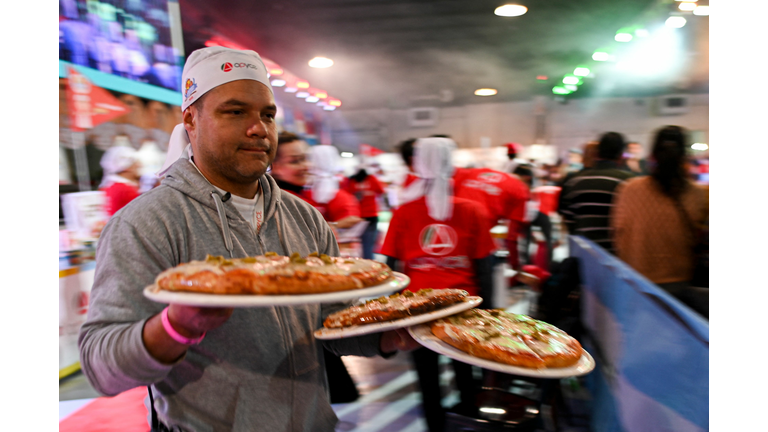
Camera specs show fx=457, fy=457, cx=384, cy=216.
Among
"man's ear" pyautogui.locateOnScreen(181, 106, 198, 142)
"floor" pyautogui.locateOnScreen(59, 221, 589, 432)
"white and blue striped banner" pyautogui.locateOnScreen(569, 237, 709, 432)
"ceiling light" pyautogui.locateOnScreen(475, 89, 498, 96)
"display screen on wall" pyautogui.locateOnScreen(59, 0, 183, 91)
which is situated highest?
"ceiling light" pyautogui.locateOnScreen(475, 89, 498, 96)

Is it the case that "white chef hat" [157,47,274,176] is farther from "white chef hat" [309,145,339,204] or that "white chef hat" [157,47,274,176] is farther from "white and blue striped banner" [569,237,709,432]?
"white chef hat" [309,145,339,204]

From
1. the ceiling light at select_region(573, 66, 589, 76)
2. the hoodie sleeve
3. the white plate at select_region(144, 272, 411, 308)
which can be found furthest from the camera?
the ceiling light at select_region(573, 66, 589, 76)

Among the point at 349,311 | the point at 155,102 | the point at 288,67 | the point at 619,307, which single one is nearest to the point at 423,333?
the point at 349,311

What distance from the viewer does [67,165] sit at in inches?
164

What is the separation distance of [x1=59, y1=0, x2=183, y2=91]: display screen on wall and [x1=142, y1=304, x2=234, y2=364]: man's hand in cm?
423

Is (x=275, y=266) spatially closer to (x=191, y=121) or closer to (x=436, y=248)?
(x=191, y=121)

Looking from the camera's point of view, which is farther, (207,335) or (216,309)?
(207,335)

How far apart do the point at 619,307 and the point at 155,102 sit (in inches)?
197

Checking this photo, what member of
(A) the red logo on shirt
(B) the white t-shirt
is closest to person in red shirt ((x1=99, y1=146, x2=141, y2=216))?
(A) the red logo on shirt

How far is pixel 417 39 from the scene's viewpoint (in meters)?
7.20

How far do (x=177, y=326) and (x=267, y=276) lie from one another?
0.66 feet

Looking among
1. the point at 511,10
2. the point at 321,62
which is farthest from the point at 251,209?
the point at 321,62

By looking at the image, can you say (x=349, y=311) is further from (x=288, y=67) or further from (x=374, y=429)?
(x=288, y=67)

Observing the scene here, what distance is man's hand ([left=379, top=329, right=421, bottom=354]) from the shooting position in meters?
1.35
